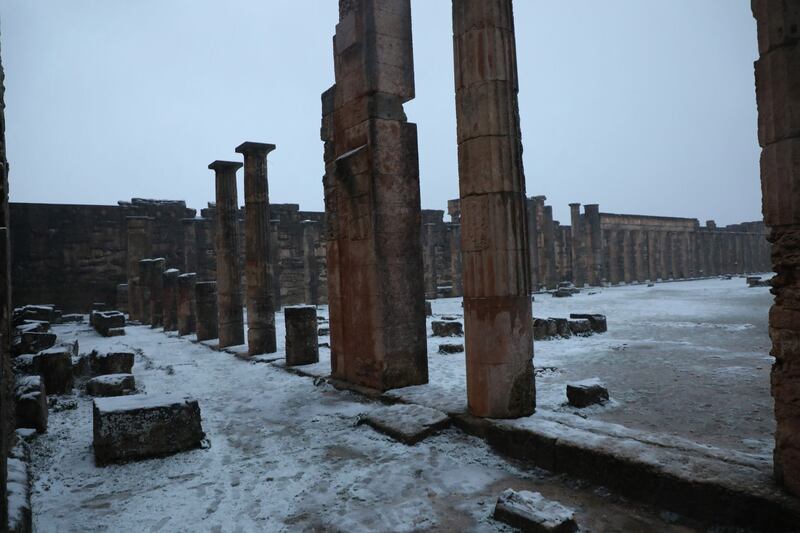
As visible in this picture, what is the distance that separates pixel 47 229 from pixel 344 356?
21.0 metres

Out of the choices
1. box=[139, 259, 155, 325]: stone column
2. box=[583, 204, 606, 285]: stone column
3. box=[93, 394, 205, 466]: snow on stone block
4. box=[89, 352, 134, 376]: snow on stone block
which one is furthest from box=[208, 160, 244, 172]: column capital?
box=[583, 204, 606, 285]: stone column

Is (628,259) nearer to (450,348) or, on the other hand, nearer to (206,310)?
(450,348)

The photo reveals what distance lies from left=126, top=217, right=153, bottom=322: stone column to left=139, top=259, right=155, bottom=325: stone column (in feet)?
1.31

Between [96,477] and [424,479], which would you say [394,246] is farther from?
[96,477]

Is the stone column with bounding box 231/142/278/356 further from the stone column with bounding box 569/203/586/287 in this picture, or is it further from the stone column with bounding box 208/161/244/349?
the stone column with bounding box 569/203/586/287

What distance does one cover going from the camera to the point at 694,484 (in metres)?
3.23

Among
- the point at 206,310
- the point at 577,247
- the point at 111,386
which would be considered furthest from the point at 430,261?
the point at 111,386

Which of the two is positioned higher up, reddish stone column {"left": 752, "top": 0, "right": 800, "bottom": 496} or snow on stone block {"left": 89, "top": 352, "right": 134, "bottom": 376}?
reddish stone column {"left": 752, "top": 0, "right": 800, "bottom": 496}

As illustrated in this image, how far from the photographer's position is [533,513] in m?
3.12

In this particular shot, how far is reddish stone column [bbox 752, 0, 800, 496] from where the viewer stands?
2.99 meters

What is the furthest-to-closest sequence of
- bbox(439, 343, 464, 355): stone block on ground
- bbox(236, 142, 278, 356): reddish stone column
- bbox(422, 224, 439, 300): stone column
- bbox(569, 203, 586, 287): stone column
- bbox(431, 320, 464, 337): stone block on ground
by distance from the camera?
bbox(569, 203, 586, 287): stone column, bbox(422, 224, 439, 300): stone column, bbox(431, 320, 464, 337): stone block on ground, bbox(236, 142, 278, 356): reddish stone column, bbox(439, 343, 464, 355): stone block on ground

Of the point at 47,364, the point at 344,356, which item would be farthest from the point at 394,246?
the point at 47,364

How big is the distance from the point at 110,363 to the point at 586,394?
768 cm

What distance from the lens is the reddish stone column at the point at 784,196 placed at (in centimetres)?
299
